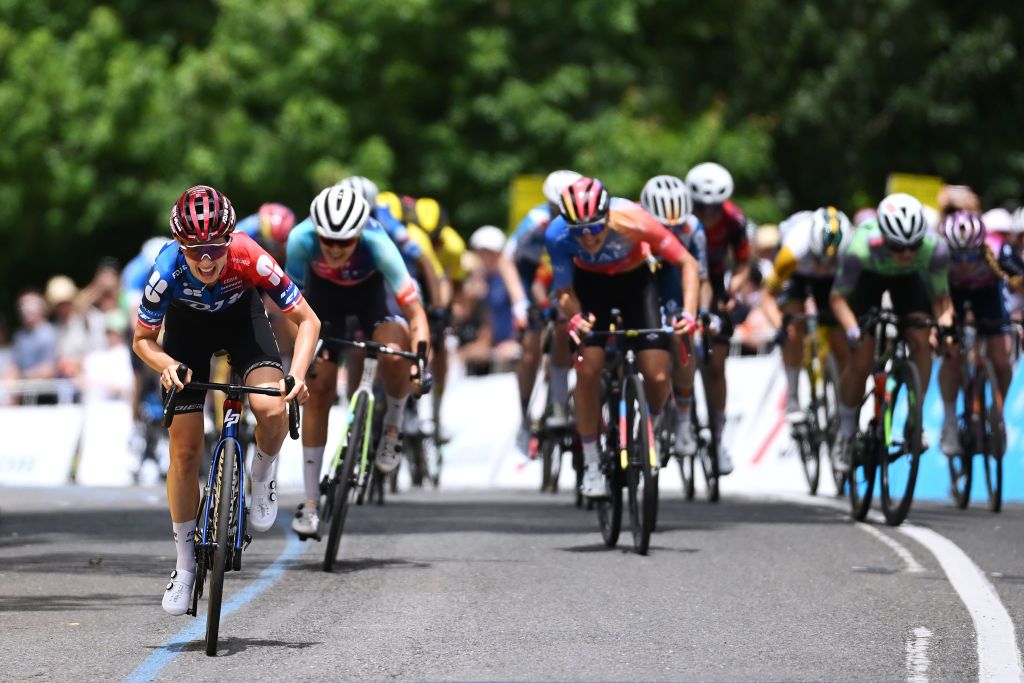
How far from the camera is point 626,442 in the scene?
41.0 ft

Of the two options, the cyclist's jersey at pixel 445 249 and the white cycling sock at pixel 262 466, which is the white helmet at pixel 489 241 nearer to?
the cyclist's jersey at pixel 445 249

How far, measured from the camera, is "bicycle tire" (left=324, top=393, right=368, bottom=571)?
1178cm

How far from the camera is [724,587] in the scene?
11.0 metres

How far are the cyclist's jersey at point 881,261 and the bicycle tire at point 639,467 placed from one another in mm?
2232

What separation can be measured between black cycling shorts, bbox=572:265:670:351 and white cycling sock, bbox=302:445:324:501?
1.84 m

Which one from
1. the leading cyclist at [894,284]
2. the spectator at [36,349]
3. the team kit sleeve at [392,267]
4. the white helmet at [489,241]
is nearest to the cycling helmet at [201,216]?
the team kit sleeve at [392,267]

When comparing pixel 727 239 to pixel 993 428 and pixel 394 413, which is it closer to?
pixel 993 428

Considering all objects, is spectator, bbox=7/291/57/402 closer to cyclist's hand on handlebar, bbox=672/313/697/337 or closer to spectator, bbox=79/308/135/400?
spectator, bbox=79/308/135/400

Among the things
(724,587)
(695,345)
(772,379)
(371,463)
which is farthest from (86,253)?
(724,587)

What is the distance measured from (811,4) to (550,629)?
2815cm

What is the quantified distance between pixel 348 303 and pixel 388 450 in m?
0.88

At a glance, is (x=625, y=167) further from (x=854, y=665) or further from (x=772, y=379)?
(x=854, y=665)

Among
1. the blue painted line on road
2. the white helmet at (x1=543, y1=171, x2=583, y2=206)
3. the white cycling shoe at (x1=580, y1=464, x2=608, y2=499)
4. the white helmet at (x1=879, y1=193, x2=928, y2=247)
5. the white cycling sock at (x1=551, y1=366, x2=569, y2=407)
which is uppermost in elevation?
the white helmet at (x1=543, y1=171, x2=583, y2=206)

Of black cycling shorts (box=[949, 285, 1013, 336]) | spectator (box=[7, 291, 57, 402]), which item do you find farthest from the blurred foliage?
black cycling shorts (box=[949, 285, 1013, 336])
